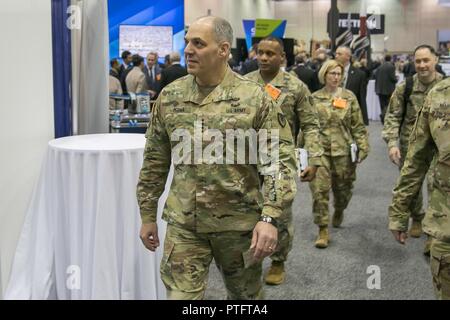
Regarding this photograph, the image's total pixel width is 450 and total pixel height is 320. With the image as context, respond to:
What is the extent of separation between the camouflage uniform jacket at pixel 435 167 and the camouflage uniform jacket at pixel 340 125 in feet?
7.01

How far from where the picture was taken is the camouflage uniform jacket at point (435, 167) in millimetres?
2172

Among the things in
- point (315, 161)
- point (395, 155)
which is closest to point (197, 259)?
point (315, 161)

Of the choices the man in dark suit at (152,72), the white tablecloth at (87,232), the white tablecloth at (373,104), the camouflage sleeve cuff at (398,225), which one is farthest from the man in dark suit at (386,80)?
the camouflage sleeve cuff at (398,225)

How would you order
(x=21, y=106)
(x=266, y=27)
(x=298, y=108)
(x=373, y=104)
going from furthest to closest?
(x=373, y=104), (x=266, y=27), (x=298, y=108), (x=21, y=106)

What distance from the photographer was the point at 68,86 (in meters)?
3.63

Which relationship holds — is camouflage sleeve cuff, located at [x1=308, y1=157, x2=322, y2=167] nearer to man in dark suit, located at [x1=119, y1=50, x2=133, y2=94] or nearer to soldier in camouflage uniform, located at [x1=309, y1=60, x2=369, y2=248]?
soldier in camouflage uniform, located at [x1=309, y1=60, x2=369, y2=248]

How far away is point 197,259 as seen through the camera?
2.16 metres

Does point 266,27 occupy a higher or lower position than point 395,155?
higher

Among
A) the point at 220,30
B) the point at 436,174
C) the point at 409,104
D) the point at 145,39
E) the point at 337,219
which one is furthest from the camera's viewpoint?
the point at 145,39

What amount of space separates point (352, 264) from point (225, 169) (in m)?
2.29

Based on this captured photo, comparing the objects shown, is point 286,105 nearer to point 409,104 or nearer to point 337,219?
point 409,104

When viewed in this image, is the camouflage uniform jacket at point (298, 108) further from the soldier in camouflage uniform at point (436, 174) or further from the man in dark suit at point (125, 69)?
the man in dark suit at point (125, 69)

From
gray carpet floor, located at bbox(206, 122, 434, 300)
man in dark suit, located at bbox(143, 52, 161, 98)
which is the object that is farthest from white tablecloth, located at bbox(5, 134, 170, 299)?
man in dark suit, located at bbox(143, 52, 161, 98)
